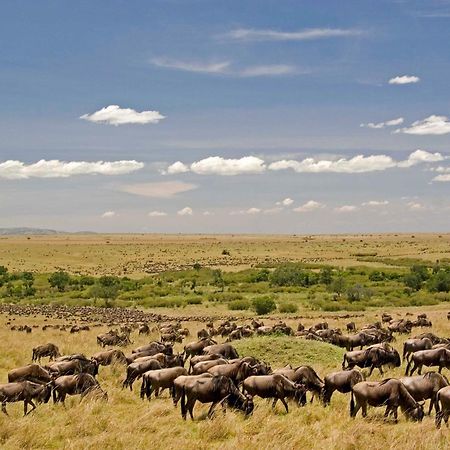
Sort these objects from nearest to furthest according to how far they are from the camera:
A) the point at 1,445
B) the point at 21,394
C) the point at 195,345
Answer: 1. the point at 1,445
2. the point at 21,394
3. the point at 195,345

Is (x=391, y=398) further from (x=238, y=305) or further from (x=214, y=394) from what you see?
(x=238, y=305)

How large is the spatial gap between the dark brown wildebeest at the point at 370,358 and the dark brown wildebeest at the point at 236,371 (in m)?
4.85

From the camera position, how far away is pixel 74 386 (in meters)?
15.6

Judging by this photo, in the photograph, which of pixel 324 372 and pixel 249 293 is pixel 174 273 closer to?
pixel 249 293

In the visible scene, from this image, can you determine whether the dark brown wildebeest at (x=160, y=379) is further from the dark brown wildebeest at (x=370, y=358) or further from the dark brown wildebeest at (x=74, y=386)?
the dark brown wildebeest at (x=370, y=358)

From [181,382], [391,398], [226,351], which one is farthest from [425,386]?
[226,351]

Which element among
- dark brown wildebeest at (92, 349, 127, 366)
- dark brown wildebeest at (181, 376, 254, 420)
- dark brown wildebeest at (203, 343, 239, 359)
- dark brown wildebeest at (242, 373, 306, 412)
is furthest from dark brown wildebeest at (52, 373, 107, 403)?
dark brown wildebeest at (203, 343, 239, 359)

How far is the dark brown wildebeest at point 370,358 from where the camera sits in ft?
65.2

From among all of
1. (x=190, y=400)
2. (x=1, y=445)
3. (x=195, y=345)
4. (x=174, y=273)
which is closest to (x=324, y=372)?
(x=195, y=345)

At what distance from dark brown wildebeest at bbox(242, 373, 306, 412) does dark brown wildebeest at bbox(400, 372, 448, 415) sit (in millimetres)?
2861

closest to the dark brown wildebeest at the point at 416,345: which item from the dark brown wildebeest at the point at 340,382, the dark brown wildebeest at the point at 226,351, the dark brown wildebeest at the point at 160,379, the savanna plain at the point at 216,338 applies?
the savanna plain at the point at 216,338

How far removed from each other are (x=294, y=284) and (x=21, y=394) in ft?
191

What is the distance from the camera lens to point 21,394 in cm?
1433

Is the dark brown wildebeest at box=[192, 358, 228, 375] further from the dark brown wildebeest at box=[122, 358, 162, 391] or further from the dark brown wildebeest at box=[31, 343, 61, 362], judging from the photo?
the dark brown wildebeest at box=[31, 343, 61, 362]
